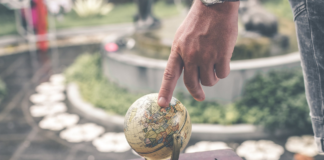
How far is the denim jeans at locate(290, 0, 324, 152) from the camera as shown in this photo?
163cm

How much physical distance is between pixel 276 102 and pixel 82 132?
289cm

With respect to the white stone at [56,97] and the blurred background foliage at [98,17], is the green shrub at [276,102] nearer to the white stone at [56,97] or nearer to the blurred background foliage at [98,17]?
the white stone at [56,97]

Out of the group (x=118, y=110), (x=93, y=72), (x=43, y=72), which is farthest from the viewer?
(x=43, y=72)

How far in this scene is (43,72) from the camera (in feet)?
25.4

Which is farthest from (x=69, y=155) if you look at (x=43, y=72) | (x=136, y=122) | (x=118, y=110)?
(x=43, y=72)

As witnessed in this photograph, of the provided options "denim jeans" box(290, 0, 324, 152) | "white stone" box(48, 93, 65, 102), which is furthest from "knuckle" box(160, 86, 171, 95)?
"white stone" box(48, 93, 65, 102)

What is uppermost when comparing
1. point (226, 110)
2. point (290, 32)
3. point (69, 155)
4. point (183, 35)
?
point (183, 35)

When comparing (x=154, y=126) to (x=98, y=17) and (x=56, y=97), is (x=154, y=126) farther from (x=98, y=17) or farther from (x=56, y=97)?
(x=98, y=17)

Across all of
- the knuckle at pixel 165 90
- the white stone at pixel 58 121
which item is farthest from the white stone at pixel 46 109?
the knuckle at pixel 165 90

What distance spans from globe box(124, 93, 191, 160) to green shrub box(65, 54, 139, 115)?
126 inches

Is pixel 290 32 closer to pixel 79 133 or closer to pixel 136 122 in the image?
pixel 79 133

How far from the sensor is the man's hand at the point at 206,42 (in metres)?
1.46

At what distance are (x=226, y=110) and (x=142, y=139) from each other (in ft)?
10.4

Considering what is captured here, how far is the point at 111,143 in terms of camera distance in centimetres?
462
